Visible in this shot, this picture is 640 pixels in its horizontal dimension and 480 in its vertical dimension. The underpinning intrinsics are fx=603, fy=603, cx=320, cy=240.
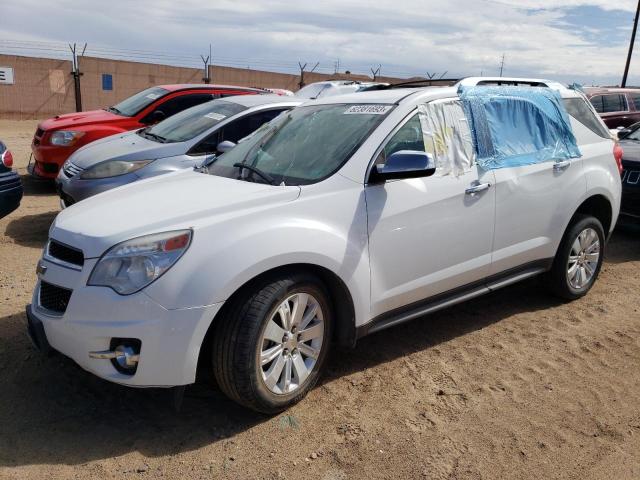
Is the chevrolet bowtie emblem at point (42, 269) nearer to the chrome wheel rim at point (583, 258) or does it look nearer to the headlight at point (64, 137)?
the chrome wheel rim at point (583, 258)

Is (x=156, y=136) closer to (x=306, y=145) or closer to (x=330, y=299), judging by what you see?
(x=306, y=145)

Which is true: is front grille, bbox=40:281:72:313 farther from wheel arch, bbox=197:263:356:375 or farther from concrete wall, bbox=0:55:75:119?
concrete wall, bbox=0:55:75:119

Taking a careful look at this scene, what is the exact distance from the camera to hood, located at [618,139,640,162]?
7294mm

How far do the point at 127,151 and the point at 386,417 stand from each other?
4.58m

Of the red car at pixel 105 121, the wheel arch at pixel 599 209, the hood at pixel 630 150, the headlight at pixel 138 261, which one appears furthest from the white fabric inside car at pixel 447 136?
the red car at pixel 105 121

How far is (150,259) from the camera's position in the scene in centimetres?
289

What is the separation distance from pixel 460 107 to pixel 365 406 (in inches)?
83.2

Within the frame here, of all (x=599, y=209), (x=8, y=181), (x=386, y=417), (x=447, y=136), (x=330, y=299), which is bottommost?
(x=386, y=417)

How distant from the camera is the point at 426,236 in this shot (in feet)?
12.4

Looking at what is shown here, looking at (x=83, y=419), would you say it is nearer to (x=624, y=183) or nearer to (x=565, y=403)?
(x=565, y=403)

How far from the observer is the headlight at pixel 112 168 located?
21.1 feet

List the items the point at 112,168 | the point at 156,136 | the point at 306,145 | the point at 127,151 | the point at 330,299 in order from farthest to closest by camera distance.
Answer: the point at 156,136 → the point at 127,151 → the point at 112,168 → the point at 306,145 → the point at 330,299

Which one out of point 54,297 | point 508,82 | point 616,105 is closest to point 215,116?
point 508,82

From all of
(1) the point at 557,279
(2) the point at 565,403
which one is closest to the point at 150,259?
(2) the point at 565,403
